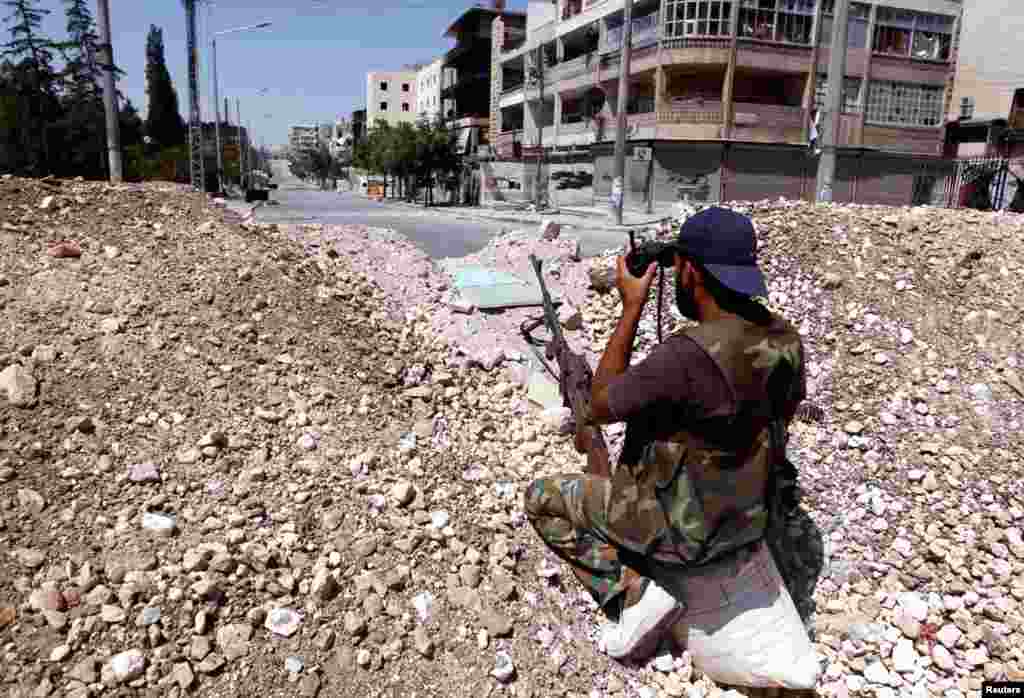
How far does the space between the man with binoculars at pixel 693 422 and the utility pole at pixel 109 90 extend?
9526 millimetres

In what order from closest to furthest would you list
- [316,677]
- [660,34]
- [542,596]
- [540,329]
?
[316,677], [542,596], [540,329], [660,34]

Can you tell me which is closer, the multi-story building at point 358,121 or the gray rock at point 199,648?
the gray rock at point 199,648

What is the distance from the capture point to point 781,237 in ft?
18.5

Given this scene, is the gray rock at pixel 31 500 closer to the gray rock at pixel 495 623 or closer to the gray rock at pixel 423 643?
the gray rock at pixel 423 643

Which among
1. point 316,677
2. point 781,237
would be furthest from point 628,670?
Result: point 781,237

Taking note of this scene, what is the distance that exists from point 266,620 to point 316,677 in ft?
0.88

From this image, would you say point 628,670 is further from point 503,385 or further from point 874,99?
point 874,99

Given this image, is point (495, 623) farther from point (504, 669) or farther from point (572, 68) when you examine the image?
point (572, 68)

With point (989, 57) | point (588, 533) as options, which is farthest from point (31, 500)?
point (989, 57)

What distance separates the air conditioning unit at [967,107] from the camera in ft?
99.6

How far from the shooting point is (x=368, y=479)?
10.2 ft

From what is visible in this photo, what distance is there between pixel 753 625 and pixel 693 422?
840 mm

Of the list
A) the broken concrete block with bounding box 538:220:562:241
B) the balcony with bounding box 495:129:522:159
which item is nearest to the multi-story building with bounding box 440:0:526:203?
the balcony with bounding box 495:129:522:159

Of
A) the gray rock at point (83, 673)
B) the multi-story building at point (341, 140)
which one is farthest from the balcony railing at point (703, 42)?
the multi-story building at point (341, 140)
